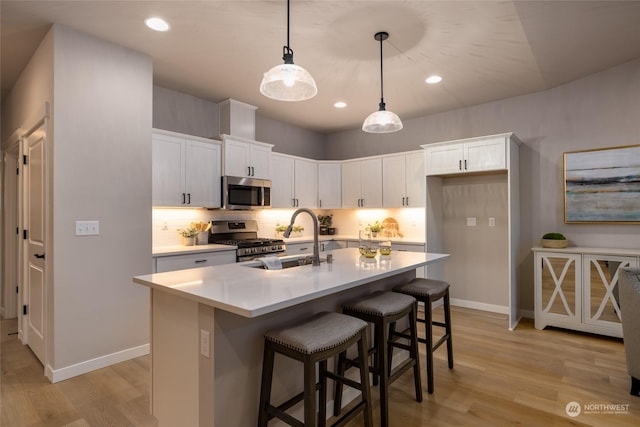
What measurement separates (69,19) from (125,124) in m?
0.83

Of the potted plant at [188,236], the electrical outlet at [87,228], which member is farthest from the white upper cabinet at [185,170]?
the electrical outlet at [87,228]

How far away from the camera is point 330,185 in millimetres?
5625

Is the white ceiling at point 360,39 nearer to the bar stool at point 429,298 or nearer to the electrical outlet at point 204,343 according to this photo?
the bar stool at point 429,298

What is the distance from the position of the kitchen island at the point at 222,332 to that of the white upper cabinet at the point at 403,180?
2.77 meters

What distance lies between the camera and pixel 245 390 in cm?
175

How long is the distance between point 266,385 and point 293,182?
12.3 ft

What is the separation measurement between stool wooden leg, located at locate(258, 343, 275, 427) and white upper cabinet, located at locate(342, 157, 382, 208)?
372 cm

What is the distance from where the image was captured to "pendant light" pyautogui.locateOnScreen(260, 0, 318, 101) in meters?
2.03

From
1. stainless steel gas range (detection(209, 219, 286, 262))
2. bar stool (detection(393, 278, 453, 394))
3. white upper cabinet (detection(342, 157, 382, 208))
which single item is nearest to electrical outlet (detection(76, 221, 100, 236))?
stainless steel gas range (detection(209, 219, 286, 262))

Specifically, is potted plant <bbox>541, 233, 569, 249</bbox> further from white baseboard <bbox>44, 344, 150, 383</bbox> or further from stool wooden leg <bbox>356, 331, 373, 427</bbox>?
white baseboard <bbox>44, 344, 150, 383</bbox>

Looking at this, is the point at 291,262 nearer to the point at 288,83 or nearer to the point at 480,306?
the point at 288,83

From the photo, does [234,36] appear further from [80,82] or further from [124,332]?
[124,332]

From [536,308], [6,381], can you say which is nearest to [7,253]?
[6,381]

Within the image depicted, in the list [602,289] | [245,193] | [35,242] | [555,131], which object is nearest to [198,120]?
[245,193]
